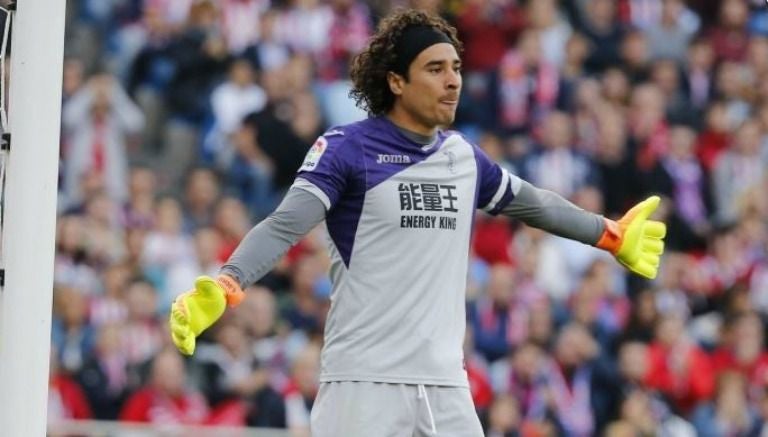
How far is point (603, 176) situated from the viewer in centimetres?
1459

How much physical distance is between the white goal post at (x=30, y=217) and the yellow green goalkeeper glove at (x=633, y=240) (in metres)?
2.09

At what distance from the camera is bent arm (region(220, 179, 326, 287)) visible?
591cm

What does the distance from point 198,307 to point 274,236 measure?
40cm

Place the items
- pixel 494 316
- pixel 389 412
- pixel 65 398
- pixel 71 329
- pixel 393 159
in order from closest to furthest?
pixel 389 412
pixel 393 159
pixel 65 398
pixel 71 329
pixel 494 316

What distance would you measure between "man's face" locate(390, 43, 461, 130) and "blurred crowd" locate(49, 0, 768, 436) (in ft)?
17.2

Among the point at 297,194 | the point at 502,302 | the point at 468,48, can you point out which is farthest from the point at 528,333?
the point at 297,194

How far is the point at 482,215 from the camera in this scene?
13.5 m

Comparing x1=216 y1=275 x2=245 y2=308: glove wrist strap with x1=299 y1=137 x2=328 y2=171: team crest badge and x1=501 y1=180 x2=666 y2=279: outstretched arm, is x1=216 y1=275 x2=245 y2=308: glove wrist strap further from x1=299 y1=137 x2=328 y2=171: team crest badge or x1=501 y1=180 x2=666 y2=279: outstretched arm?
x1=501 y1=180 x2=666 y2=279: outstretched arm

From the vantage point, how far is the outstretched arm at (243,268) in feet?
18.7

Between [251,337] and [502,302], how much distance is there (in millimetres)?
1935

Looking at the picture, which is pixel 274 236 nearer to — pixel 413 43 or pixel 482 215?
pixel 413 43

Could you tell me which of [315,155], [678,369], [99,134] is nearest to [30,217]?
[315,155]

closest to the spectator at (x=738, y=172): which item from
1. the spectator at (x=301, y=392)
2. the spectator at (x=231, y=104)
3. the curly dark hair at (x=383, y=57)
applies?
the spectator at (x=231, y=104)

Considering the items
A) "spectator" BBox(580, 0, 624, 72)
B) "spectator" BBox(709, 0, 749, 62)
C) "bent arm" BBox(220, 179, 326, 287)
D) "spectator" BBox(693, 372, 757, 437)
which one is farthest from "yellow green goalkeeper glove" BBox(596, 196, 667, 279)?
"spectator" BBox(709, 0, 749, 62)
